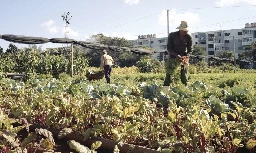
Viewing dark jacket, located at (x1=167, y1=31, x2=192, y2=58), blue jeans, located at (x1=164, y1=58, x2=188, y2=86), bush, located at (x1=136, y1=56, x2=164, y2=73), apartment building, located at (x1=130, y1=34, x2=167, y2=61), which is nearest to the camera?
blue jeans, located at (x1=164, y1=58, x2=188, y2=86)

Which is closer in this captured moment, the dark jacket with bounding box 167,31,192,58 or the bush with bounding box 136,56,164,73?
the dark jacket with bounding box 167,31,192,58

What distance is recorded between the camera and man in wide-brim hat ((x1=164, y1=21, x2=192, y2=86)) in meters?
6.46

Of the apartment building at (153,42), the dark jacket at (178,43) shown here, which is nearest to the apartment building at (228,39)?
the apartment building at (153,42)

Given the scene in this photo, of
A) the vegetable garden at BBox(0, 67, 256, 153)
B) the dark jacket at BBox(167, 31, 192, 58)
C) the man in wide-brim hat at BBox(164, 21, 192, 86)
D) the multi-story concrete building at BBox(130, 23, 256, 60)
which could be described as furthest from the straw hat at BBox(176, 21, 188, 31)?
the multi-story concrete building at BBox(130, 23, 256, 60)

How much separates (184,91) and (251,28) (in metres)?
79.6

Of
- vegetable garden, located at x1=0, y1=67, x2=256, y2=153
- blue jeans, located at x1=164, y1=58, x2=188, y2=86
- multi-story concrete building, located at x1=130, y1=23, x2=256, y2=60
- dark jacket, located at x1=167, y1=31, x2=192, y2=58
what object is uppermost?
multi-story concrete building, located at x1=130, y1=23, x2=256, y2=60

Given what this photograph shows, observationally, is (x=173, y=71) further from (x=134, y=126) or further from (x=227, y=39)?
(x=227, y=39)

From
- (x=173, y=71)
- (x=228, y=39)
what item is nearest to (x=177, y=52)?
(x=173, y=71)

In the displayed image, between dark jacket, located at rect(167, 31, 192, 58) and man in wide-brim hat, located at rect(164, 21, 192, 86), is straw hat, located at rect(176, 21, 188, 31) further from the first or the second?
dark jacket, located at rect(167, 31, 192, 58)

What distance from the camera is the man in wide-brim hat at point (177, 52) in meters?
6.46

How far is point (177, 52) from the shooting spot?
6.66 metres

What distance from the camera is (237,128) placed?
8.66 ft

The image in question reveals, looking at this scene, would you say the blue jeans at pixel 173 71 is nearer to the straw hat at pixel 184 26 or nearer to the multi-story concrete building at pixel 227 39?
the straw hat at pixel 184 26

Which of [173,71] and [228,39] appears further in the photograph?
[228,39]
